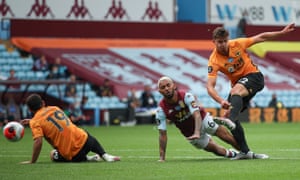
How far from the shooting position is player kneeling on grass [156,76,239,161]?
13.7 m

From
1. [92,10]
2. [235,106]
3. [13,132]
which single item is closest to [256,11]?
[92,10]

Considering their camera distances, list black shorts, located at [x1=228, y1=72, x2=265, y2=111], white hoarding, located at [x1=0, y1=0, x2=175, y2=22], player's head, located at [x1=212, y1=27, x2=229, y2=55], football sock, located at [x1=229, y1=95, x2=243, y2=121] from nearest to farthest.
Answer: football sock, located at [x1=229, y1=95, x2=243, y2=121] → player's head, located at [x1=212, y1=27, x2=229, y2=55] → black shorts, located at [x1=228, y1=72, x2=265, y2=111] → white hoarding, located at [x1=0, y1=0, x2=175, y2=22]

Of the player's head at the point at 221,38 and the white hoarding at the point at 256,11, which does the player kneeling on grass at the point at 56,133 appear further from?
the white hoarding at the point at 256,11

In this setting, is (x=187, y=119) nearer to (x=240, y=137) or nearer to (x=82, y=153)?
(x=240, y=137)

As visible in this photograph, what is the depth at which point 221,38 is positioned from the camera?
46.4ft

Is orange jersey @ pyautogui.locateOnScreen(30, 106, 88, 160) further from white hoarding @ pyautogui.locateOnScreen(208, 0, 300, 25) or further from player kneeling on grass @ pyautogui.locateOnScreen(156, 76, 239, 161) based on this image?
white hoarding @ pyautogui.locateOnScreen(208, 0, 300, 25)

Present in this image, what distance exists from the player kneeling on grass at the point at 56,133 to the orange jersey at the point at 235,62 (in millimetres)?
2241

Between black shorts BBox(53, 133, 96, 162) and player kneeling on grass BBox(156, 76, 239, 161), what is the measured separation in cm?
106

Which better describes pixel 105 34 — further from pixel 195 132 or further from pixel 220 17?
pixel 195 132

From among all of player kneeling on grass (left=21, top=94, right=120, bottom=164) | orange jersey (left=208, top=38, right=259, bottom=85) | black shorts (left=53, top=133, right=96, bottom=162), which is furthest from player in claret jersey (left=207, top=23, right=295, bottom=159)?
player kneeling on grass (left=21, top=94, right=120, bottom=164)

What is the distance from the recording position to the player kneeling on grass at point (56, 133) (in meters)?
13.8

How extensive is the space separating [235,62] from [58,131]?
9.64 ft

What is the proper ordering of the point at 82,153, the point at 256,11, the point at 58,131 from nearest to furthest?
1. the point at 58,131
2. the point at 82,153
3. the point at 256,11

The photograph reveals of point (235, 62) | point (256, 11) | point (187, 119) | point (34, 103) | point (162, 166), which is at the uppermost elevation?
point (256, 11)
